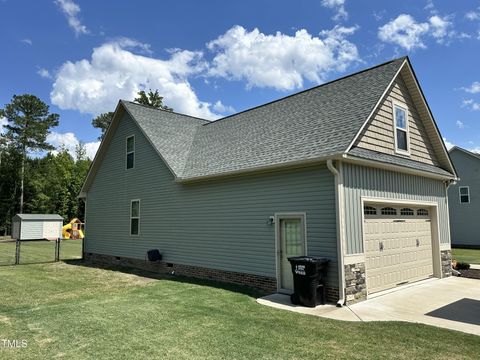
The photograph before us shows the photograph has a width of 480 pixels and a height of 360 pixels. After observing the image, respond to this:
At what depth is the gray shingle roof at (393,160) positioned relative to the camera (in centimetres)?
888

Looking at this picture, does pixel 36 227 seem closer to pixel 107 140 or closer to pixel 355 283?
pixel 107 140

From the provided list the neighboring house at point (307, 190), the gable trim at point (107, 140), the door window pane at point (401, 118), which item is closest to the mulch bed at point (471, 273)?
the neighboring house at point (307, 190)

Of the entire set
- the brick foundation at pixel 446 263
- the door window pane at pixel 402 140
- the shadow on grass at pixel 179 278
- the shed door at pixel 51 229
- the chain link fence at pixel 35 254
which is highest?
the door window pane at pixel 402 140

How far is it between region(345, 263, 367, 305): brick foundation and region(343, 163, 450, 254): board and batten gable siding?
371 millimetres

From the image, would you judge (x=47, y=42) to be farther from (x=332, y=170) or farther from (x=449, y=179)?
(x=449, y=179)

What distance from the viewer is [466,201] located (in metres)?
25.4

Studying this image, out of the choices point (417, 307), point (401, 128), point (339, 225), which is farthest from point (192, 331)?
point (401, 128)

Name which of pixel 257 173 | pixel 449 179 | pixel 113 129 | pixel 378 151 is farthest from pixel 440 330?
pixel 113 129

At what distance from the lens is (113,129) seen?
17.1 meters

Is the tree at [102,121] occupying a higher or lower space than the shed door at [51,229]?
higher

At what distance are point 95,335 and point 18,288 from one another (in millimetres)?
5924

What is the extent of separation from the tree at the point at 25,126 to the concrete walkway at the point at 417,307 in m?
45.5

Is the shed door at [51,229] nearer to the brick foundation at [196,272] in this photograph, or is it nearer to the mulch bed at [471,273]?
the brick foundation at [196,272]

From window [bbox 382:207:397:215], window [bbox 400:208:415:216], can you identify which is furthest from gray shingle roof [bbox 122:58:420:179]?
window [bbox 400:208:415:216]
